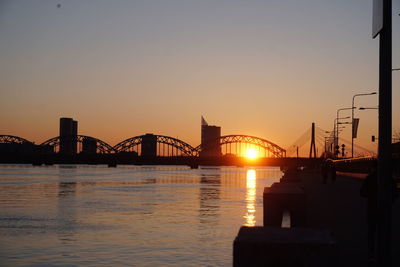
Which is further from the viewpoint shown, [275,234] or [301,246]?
[275,234]

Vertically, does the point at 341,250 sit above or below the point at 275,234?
below

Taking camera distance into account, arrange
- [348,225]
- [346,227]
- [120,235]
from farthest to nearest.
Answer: [120,235], [348,225], [346,227]

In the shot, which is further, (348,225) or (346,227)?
(348,225)

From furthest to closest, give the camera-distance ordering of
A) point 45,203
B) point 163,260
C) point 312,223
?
point 45,203 < point 312,223 < point 163,260

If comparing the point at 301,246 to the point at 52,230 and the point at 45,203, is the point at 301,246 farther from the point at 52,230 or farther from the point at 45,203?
the point at 45,203

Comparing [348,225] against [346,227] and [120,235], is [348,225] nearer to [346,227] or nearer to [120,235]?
[346,227]

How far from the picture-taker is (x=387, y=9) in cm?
789

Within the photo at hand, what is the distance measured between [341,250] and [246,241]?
676 centimetres

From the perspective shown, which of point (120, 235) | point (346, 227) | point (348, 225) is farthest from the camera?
point (120, 235)

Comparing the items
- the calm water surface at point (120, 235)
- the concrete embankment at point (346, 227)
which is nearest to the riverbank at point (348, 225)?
the concrete embankment at point (346, 227)

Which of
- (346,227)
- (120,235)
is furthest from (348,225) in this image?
(120,235)

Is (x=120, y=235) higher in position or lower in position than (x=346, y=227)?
lower

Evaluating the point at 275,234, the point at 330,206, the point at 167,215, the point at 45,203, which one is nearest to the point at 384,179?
the point at 275,234

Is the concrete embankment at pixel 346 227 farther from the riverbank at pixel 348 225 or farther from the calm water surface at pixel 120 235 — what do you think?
the calm water surface at pixel 120 235
